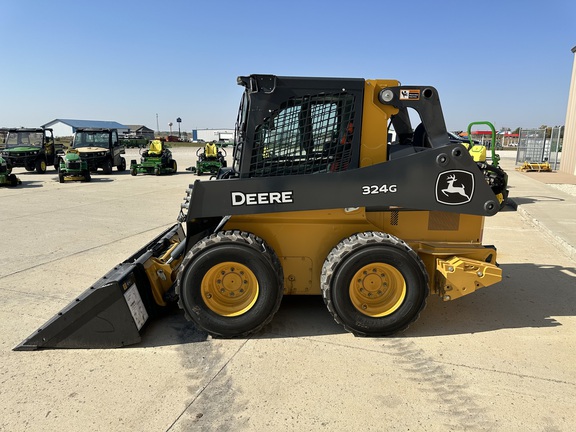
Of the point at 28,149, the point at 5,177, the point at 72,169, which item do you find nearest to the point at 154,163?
the point at 72,169

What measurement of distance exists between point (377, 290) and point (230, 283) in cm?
133

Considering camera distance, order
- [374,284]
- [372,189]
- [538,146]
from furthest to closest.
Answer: [538,146] → [374,284] → [372,189]

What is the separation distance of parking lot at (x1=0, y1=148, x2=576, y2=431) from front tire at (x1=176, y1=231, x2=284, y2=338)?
0.20 meters

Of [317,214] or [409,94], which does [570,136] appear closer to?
[409,94]

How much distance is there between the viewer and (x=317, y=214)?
12.4 ft

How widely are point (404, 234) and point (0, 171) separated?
49.9 feet

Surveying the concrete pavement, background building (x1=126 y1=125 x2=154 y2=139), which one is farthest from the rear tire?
background building (x1=126 y1=125 x2=154 y2=139)

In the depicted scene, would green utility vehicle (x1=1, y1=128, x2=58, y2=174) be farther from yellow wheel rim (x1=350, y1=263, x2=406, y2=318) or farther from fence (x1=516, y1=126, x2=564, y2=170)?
fence (x1=516, y1=126, x2=564, y2=170)

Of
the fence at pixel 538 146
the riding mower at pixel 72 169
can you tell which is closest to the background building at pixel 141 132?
the riding mower at pixel 72 169

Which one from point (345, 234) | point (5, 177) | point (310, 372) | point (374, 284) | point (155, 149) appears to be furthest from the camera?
point (155, 149)

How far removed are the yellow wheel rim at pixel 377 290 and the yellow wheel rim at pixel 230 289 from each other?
91 centimetres

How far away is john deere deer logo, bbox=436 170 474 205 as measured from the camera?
3588 mm

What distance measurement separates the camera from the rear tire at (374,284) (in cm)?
356

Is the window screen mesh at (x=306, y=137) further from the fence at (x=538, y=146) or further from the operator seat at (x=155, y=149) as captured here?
the fence at (x=538, y=146)
